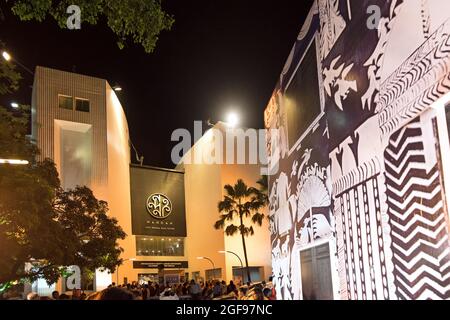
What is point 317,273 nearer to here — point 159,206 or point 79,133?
point 79,133

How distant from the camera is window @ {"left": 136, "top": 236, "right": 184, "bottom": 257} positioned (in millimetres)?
46031

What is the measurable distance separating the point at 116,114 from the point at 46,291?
52.4ft

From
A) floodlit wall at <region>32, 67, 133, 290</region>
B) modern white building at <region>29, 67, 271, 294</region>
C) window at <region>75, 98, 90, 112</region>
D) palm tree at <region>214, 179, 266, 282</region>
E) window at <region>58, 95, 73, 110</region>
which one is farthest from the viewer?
palm tree at <region>214, 179, 266, 282</region>

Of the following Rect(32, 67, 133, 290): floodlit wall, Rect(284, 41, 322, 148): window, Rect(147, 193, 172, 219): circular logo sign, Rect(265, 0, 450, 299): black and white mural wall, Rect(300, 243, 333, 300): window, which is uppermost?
Rect(32, 67, 133, 290): floodlit wall

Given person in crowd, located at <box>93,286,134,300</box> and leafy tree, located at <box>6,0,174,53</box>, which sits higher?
leafy tree, located at <box>6,0,174,53</box>

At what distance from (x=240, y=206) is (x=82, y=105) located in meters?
13.2

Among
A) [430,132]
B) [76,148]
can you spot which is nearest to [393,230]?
[430,132]

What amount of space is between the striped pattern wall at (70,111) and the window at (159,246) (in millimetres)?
14820

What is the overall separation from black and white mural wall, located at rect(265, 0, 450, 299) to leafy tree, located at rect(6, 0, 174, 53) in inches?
96.1

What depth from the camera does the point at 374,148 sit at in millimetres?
5168

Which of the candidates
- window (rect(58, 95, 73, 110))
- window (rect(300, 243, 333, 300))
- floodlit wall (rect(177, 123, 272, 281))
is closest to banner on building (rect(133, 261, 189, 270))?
floodlit wall (rect(177, 123, 272, 281))

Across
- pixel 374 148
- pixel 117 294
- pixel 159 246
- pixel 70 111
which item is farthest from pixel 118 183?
pixel 117 294

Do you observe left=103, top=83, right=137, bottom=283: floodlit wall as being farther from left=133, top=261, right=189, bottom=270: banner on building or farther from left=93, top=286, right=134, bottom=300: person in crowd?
left=93, top=286, right=134, bottom=300: person in crowd

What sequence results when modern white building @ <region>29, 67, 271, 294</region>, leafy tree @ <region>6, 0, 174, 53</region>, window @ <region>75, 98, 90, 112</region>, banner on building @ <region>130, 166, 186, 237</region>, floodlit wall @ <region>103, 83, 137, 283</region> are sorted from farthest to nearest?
banner on building @ <region>130, 166, 186, 237</region>
floodlit wall @ <region>103, 83, 137, 283</region>
window @ <region>75, 98, 90, 112</region>
modern white building @ <region>29, 67, 271, 294</region>
leafy tree @ <region>6, 0, 174, 53</region>
